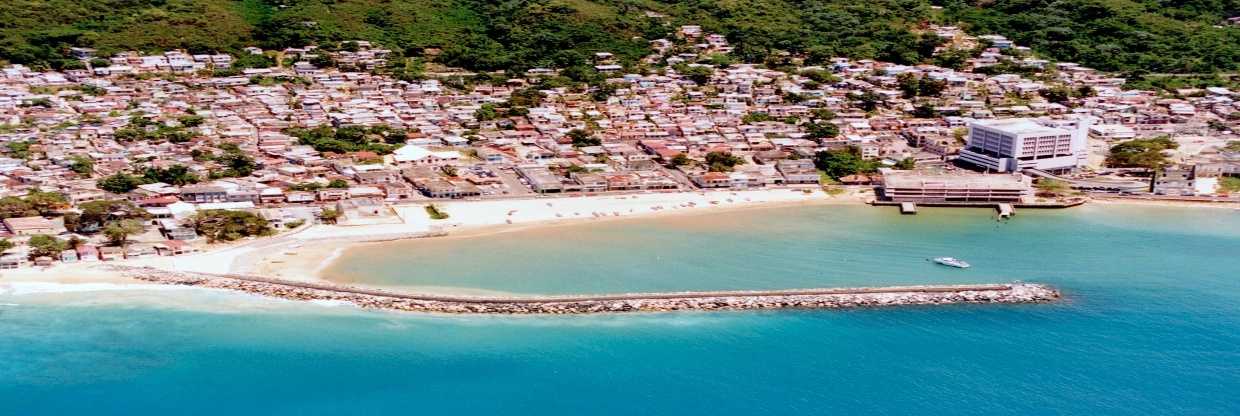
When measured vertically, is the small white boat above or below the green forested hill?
below

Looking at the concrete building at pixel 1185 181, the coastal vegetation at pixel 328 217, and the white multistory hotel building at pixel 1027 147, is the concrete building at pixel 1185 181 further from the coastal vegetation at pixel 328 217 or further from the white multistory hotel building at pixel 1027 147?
the coastal vegetation at pixel 328 217

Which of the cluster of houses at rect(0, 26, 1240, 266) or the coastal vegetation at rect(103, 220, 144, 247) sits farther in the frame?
the cluster of houses at rect(0, 26, 1240, 266)

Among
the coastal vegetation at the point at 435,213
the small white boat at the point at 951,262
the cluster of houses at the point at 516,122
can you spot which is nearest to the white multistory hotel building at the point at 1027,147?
the cluster of houses at the point at 516,122

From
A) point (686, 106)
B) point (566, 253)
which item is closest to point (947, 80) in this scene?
point (686, 106)

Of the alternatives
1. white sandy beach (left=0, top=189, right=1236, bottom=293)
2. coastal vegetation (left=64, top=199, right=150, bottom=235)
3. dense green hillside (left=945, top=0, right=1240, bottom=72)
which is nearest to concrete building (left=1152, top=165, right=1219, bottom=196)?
white sandy beach (left=0, top=189, right=1236, bottom=293)

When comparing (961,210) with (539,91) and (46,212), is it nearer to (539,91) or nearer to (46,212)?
(539,91)

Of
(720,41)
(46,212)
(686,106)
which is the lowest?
(46,212)

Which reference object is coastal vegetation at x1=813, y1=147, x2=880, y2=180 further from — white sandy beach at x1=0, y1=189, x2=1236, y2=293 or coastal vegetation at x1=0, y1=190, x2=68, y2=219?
coastal vegetation at x1=0, y1=190, x2=68, y2=219
